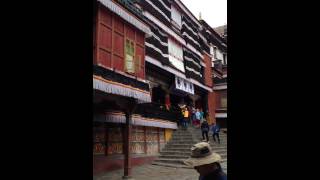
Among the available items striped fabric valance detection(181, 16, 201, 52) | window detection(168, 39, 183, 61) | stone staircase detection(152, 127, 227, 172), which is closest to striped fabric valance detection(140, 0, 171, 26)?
window detection(168, 39, 183, 61)

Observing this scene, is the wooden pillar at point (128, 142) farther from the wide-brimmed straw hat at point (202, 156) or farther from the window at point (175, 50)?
the wide-brimmed straw hat at point (202, 156)

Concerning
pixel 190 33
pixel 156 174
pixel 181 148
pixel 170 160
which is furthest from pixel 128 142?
pixel 190 33

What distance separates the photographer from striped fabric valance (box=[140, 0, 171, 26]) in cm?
1873

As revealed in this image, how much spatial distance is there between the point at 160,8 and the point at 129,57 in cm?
797

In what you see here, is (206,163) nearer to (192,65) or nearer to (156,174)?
(156,174)

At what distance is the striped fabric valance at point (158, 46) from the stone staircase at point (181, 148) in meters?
4.22

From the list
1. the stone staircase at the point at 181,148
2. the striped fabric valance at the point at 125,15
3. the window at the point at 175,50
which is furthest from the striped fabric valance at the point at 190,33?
the striped fabric valance at the point at 125,15

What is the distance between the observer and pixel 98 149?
42.6 feet

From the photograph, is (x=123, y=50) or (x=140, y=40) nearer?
(x=123, y=50)
